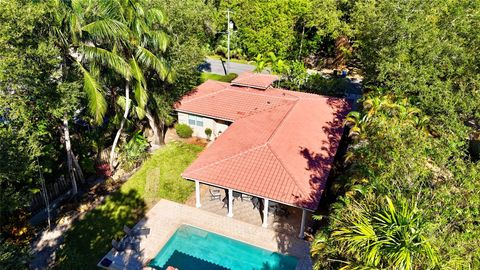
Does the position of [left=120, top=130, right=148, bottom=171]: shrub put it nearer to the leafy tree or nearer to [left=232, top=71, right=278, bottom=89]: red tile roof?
the leafy tree

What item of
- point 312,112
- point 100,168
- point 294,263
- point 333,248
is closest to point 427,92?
point 312,112

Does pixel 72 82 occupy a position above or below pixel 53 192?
above

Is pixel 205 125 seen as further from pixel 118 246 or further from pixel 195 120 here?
pixel 118 246

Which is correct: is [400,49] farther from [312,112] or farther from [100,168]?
[100,168]

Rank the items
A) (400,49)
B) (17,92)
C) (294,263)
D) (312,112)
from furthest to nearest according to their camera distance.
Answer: (312,112) < (400,49) < (294,263) < (17,92)

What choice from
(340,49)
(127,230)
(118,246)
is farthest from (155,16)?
(340,49)

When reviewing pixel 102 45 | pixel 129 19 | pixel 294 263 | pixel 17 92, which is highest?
pixel 129 19
